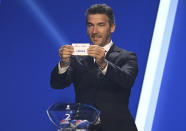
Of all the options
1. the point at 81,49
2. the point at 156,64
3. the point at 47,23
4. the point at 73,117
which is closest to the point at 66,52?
the point at 81,49

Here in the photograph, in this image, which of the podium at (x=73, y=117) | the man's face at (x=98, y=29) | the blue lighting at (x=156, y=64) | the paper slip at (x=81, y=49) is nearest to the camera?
the podium at (x=73, y=117)

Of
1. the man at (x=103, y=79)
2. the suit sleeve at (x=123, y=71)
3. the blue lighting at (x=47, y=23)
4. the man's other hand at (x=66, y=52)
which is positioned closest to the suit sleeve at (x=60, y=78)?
the man at (x=103, y=79)

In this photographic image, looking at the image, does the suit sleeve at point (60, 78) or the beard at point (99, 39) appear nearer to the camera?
the suit sleeve at point (60, 78)

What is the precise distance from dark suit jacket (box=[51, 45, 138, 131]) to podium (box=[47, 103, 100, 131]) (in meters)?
0.32

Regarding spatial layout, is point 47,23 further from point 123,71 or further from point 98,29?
point 123,71

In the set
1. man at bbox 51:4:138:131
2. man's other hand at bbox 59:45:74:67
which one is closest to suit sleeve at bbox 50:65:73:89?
man at bbox 51:4:138:131

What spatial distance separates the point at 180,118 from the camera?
6.33ft

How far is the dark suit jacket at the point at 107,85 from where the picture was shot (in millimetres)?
1335

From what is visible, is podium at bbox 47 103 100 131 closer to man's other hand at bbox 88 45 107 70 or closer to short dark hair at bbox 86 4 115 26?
man's other hand at bbox 88 45 107 70

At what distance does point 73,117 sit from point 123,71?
0.45m

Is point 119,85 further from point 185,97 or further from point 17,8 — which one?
point 17,8

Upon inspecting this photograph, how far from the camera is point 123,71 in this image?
134 centimetres

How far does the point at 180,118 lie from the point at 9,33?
4.90ft

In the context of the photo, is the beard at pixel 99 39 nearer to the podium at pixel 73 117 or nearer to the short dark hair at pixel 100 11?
the short dark hair at pixel 100 11
